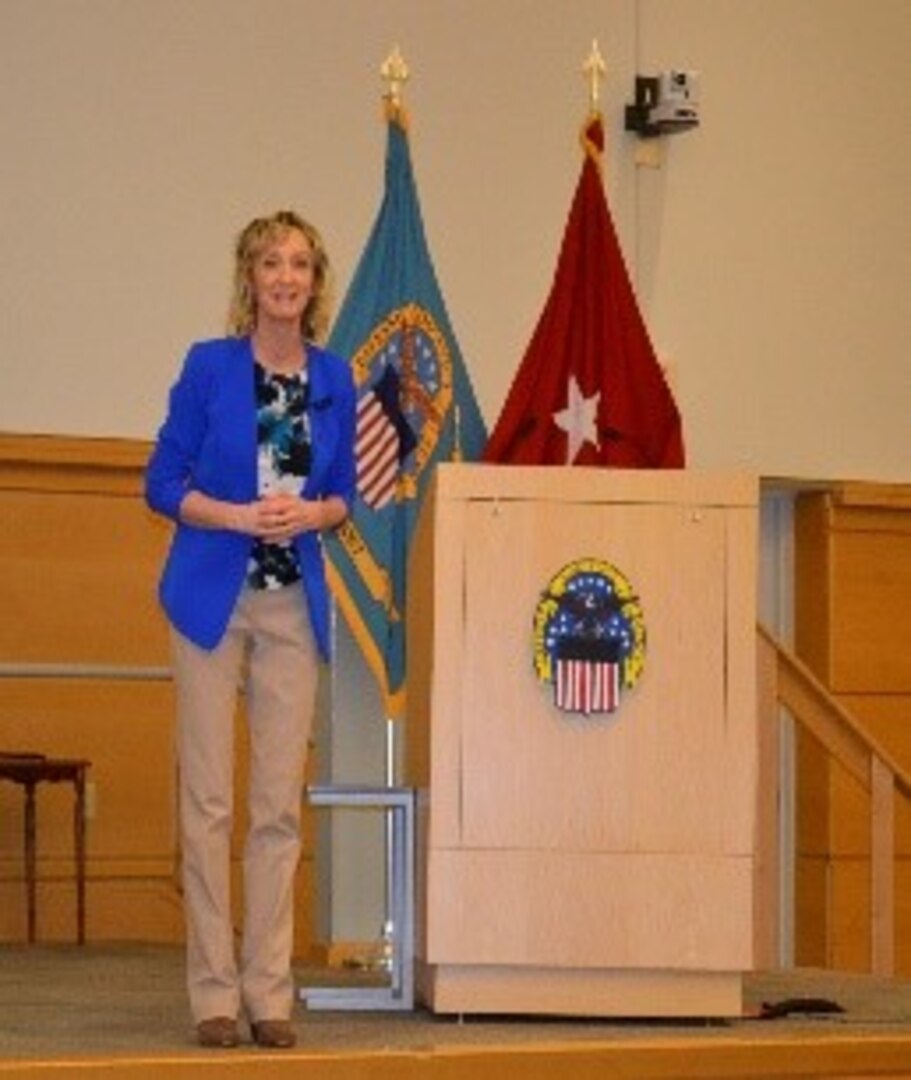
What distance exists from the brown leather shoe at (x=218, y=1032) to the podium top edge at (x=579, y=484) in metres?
1.07

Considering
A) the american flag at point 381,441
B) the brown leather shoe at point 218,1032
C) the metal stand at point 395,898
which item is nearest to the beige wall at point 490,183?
the american flag at point 381,441

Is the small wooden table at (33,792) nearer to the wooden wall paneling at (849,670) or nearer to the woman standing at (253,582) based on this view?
the wooden wall paneling at (849,670)

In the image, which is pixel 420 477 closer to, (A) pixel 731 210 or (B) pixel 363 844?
(B) pixel 363 844

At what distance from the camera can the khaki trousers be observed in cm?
464

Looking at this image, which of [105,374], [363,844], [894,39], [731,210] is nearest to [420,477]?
[363,844]

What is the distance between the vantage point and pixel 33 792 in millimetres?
8602

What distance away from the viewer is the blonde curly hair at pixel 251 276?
4.71m

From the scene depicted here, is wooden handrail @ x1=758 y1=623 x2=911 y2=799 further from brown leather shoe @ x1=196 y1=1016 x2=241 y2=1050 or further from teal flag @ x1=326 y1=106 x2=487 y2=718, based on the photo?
brown leather shoe @ x1=196 y1=1016 x2=241 y2=1050

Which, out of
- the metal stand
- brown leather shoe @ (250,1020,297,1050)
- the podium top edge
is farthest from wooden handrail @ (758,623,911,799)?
brown leather shoe @ (250,1020,297,1050)

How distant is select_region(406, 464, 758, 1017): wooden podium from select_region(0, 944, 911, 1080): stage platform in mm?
134

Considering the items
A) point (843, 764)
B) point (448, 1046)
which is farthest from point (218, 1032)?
point (843, 764)

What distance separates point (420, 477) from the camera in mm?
7262

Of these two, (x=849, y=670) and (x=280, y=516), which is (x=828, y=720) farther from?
(x=280, y=516)

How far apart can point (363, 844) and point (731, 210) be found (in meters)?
3.76
